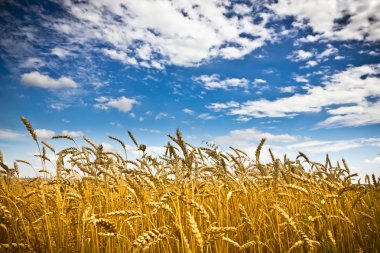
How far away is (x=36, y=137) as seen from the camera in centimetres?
272

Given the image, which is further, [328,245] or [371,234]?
[371,234]

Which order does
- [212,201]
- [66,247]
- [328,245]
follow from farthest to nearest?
[212,201] < [328,245] < [66,247]

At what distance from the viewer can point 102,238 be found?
3422 millimetres

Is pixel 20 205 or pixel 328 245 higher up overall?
pixel 20 205

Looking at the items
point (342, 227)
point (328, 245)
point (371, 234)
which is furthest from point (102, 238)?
point (371, 234)

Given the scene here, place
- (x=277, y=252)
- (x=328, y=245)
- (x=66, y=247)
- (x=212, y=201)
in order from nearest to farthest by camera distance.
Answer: (x=66, y=247), (x=328, y=245), (x=277, y=252), (x=212, y=201)

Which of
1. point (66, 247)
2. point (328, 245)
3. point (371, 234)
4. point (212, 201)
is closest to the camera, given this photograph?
point (66, 247)

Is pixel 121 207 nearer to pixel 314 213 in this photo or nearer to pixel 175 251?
pixel 175 251

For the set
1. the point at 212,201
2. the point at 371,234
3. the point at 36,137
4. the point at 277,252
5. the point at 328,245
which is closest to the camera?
the point at 36,137

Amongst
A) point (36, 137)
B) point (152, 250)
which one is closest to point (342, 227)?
point (152, 250)

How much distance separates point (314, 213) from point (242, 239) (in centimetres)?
187

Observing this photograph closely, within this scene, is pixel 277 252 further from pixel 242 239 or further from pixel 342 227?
pixel 342 227

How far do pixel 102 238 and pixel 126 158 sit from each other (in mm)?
1256

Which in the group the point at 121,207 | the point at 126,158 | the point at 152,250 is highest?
the point at 126,158
